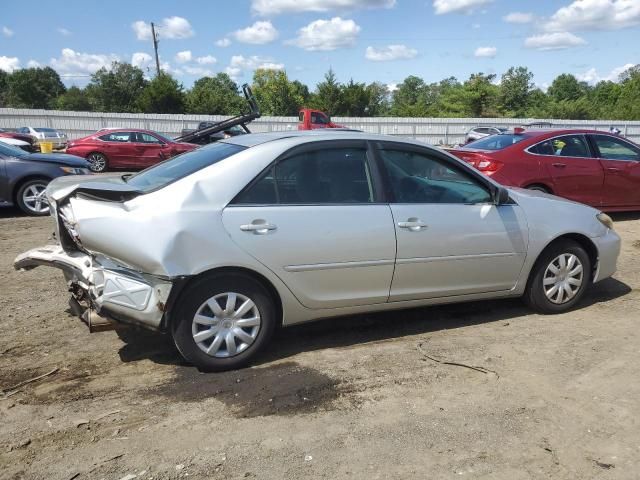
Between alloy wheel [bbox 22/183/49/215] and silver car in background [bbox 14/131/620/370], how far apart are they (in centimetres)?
577

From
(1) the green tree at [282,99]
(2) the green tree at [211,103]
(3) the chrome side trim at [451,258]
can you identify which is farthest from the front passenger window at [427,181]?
(1) the green tree at [282,99]

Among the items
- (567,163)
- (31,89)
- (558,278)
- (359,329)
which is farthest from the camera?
(31,89)

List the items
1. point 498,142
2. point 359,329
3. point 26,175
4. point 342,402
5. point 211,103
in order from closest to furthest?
point 342,402
point 359,329
point 498,142
point 26,175
point 211,103

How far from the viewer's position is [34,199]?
9.73 metres

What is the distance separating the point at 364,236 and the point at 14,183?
7.66 m

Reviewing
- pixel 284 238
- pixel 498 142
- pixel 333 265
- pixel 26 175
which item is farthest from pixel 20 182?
pixel 498 142

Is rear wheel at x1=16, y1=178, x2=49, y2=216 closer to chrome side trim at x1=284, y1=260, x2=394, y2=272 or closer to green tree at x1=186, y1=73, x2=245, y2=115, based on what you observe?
chrome side trim at x1=284, y1=260, x2=394, y2=272

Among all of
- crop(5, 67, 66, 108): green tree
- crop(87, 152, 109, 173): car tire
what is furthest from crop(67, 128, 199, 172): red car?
crop(5, 67, 66, 108): green tree

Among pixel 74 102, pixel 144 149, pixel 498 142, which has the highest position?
pixel 74 102

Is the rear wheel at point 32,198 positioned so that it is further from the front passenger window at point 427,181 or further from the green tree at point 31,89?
the green tree at point 31,89

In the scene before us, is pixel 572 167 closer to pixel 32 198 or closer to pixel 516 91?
pixel 32 198

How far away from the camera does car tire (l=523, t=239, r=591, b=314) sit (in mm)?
5055

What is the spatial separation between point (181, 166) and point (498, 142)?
630 cm

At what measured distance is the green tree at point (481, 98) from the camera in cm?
6042
